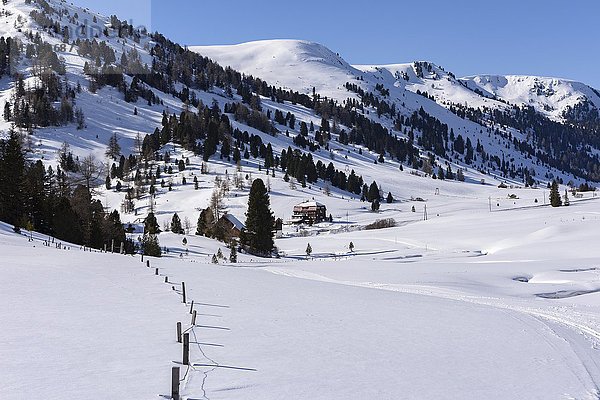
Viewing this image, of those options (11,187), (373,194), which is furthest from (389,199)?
(11,187)

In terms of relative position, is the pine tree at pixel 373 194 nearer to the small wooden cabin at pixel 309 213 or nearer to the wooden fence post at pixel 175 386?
the small wooden cabin at pixel 309 213

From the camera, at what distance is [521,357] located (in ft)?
39.6

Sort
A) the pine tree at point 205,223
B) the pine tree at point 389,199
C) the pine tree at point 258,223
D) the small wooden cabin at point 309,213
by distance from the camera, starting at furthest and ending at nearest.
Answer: the pine tree at point 389,199 → the small wooden cabin at point 309,213 → the pine tree at point 205,223 → the pine tree at point 258,223

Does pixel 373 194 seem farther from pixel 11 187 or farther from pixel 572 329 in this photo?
pixel 572 329

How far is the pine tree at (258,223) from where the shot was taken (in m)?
73.4

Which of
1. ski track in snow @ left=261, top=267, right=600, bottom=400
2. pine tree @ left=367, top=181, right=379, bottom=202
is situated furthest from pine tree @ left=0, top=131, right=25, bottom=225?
pine tree @ left=367, top=181, right=379, bottom=202

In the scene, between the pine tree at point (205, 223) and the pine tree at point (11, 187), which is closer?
the pine tree at point (11, 187)

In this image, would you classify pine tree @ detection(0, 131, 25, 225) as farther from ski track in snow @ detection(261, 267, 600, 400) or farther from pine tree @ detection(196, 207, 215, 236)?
pine tree @ detection(196, 207, 215, 236)

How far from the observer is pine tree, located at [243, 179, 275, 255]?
7338 cm

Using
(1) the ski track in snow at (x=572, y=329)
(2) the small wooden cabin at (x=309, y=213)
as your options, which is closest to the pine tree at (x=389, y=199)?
(2) the small wooden cabin at (x=309, y=213)

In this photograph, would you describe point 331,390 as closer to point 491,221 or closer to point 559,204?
point 491,221

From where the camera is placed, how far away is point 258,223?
74.1m

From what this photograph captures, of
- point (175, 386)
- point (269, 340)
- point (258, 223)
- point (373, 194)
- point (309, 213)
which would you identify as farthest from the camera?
point (373, 194)

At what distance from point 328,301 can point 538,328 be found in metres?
7.42
